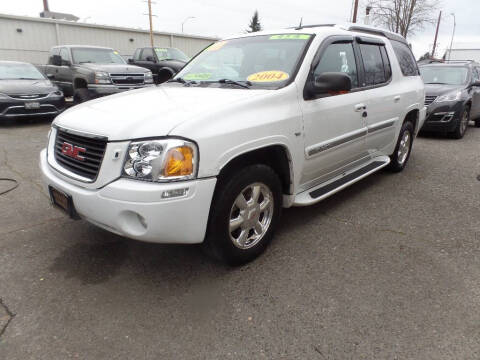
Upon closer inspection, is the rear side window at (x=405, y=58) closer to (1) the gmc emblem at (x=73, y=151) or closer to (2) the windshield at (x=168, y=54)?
(1) the gmc emblem at (x=73, y=151)

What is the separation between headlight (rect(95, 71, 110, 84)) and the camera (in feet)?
28.7

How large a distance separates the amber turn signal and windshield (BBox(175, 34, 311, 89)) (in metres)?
1.06

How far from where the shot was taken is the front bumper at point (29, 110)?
25.2 ft

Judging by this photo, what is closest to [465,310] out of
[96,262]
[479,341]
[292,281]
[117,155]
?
[479,341]

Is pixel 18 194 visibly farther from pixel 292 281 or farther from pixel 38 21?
pixel 38 21

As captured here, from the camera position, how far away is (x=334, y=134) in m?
3.33

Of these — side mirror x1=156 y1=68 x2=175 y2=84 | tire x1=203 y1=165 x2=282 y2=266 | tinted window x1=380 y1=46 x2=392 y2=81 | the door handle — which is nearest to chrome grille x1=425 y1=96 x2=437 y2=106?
tinted window x1=380 y1=46 x2=392 y2=81

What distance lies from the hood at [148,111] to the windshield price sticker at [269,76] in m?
0.23

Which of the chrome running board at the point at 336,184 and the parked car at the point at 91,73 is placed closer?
the chrome running board at the point at 336,184

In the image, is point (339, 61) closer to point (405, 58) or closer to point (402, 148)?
point (405, 58)

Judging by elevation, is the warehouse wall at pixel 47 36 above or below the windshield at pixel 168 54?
above

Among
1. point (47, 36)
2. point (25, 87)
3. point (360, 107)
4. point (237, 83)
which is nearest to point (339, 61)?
point (360, 107)

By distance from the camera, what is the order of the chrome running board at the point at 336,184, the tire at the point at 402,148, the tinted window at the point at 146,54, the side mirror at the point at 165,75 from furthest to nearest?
the tinted window at the point at 146,54 < the tire at the point at 402,148 < the side mirror at the point at 165,75 < the chrome running board at the point at 336,184

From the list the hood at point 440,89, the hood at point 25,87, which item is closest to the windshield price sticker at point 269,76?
the hood at point 440,89
